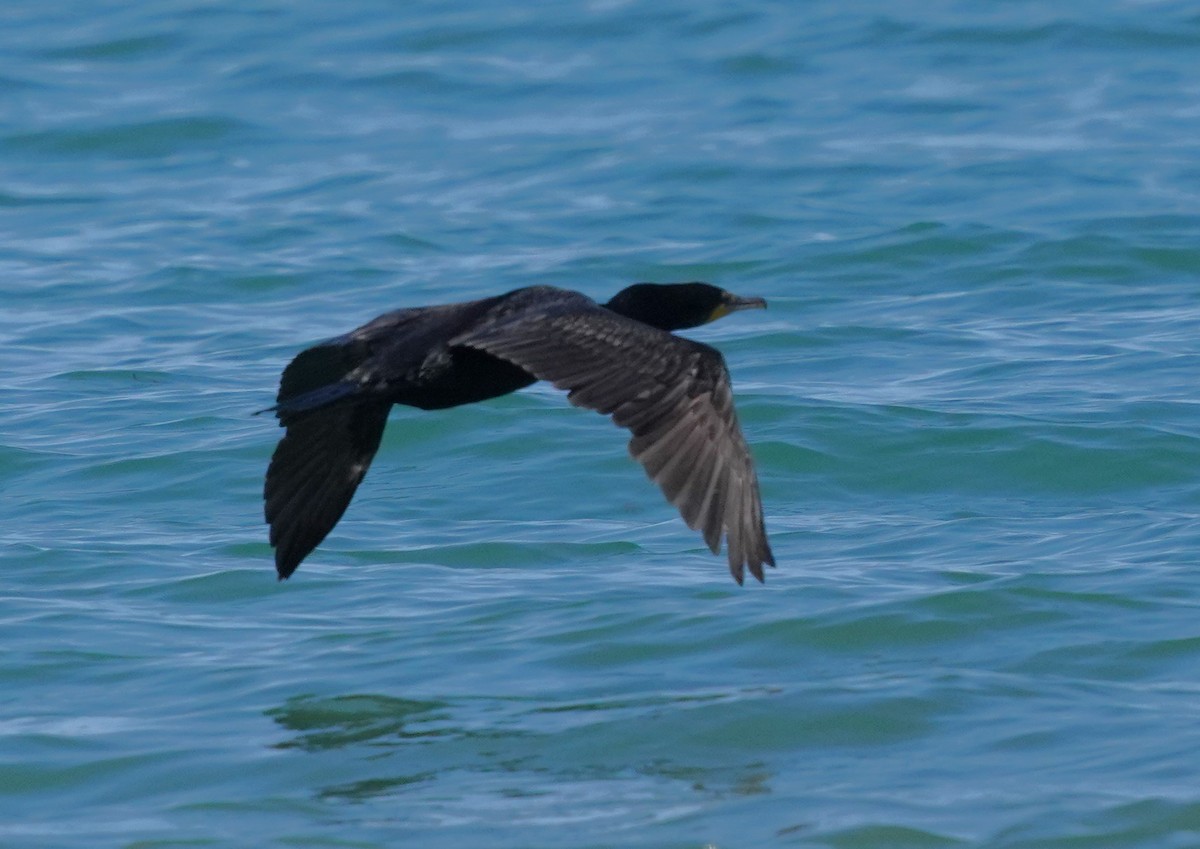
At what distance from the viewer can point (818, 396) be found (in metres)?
10.4

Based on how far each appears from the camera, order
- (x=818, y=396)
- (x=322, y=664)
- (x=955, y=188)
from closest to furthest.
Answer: (x=322, y=664), (x=818, y=396), (x=955, y=188)

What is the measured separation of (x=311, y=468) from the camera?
25.0 feet

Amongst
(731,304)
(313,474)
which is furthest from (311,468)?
(731,304)

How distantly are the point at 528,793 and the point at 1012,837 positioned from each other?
4.53ft

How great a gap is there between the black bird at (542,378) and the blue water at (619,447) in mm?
546

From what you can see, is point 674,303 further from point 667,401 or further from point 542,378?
point 542,378

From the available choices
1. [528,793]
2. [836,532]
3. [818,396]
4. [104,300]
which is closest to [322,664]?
[528,793]

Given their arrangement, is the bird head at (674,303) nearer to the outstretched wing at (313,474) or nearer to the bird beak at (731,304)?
the bird beak at (731,304)

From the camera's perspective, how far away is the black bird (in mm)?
6352

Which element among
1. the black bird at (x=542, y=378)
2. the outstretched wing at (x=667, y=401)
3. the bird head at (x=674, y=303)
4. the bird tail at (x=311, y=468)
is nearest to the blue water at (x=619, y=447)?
the bird tail at (x=311, y=468)

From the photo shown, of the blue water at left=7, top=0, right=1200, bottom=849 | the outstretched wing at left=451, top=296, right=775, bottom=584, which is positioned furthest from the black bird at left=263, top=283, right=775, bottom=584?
the blue water at left=7, top=0, right=1200, bottom=849

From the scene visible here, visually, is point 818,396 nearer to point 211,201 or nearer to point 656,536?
point 656,536

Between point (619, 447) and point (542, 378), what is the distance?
3.40 meters

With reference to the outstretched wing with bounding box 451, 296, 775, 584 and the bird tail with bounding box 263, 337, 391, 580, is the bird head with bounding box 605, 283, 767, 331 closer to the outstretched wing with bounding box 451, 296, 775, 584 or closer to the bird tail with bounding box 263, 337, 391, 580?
the outstretched wing with bounding box 451, 296, 775, 584
